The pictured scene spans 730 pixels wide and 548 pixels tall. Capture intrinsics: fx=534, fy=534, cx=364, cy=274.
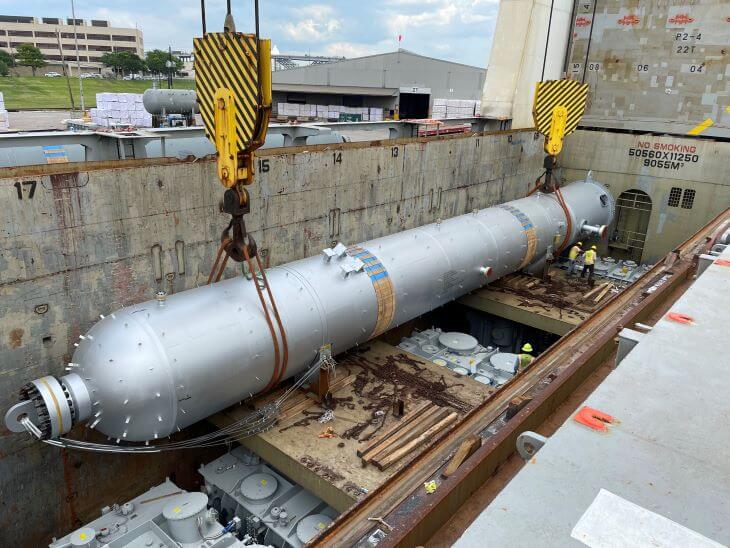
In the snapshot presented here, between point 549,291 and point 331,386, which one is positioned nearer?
point 331,386

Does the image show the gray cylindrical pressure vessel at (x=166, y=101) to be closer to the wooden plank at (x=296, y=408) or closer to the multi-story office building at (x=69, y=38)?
the wooden plank at (x=296, y=408)

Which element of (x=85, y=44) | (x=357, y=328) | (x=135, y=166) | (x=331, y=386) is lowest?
(x=331, y=386)

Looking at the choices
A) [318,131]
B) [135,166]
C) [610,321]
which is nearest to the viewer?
[610,321]

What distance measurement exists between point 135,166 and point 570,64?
15.2 meters

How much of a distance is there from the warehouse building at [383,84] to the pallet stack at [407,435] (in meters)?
28.1

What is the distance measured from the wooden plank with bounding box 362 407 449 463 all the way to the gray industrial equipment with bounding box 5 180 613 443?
66.2 inches

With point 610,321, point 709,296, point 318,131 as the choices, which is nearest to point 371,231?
point 318,131

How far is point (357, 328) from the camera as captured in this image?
866 cm

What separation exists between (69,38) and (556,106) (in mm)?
105035

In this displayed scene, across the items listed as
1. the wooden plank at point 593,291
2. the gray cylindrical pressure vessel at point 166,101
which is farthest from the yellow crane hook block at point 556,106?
the gray cylindrical pressure vessel at point 166,101

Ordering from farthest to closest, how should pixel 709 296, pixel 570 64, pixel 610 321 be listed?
1. pixel 570 64
2. pixel 610 321
3. pixel 709 296

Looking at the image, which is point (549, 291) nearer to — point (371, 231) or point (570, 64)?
point (371, 231)

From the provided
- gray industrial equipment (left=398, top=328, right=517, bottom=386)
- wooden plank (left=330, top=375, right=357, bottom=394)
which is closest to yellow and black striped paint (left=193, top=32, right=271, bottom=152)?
wooden plank (left=330, top=375, right=357, bottom=394)

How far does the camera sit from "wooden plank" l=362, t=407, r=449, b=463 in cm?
725
